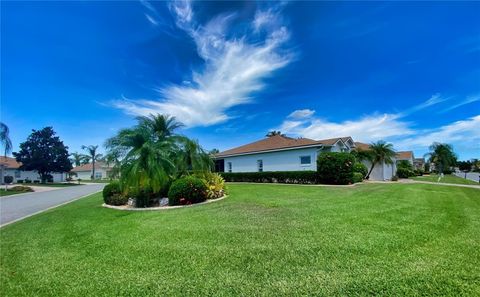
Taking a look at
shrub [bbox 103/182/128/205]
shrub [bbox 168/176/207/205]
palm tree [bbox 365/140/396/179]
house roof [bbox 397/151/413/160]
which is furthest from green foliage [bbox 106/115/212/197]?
house roof [bbox 397/151/413/160]

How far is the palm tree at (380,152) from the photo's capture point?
2642 centimetres

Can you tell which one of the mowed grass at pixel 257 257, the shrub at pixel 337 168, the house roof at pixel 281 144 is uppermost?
the house roof at pixel 281 144

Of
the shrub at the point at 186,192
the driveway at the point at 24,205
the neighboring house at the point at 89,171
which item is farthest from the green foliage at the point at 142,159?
the neighboring house at the point at 89,171

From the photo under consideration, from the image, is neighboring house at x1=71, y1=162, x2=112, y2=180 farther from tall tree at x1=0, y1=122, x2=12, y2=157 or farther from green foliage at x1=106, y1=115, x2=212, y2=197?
green foliage at x1=106, y1=115, x2=212, y2=197

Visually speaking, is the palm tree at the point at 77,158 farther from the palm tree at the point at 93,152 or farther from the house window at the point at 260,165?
the house window at the point at 260,165

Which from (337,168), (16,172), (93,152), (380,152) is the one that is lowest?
(337,168)

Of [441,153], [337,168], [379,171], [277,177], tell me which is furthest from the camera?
[441,153]

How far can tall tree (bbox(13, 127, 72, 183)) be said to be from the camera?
47.2 meters

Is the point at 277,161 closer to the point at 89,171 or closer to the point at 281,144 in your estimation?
the point at 281,144

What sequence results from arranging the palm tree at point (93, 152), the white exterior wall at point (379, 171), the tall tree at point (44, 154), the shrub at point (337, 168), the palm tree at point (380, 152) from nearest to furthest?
the shrub at point (337, 168), the palm tree at point (380, 152), the white exterior wall at point (379, 171), the tall tree at point (44, 154), the palm tree at point (93, 152)

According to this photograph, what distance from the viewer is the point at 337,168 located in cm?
1919

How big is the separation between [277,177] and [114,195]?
14344 mm

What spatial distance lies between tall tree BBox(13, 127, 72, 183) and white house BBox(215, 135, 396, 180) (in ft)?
116

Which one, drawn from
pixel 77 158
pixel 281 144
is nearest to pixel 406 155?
pixel 281 144
